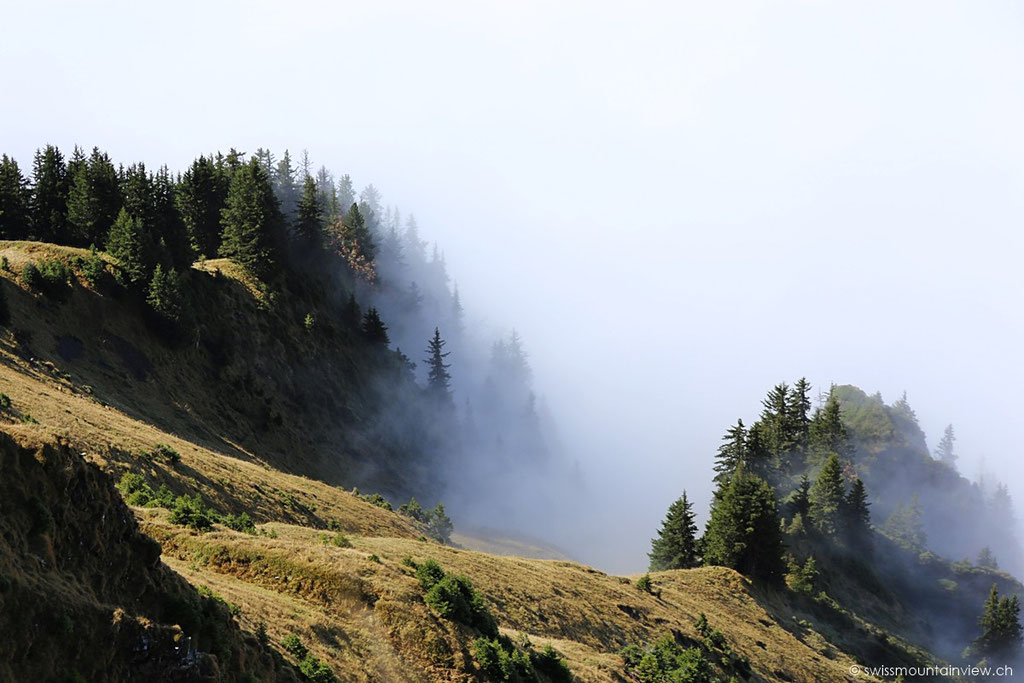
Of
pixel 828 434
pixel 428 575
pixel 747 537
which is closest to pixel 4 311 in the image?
pixel 428 575

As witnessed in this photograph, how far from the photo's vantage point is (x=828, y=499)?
105 metres

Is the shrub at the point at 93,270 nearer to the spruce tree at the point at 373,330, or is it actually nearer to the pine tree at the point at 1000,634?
the spruce tree at the point at 373,330

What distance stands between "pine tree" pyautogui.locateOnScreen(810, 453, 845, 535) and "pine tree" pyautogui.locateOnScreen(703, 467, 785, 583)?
2467 cm

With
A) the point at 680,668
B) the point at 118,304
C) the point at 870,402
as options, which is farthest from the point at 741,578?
the point at 870,402

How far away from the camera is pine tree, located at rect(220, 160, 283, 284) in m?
92.8

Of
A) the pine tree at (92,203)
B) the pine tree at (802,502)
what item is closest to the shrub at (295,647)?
the pine tree at (92,203)

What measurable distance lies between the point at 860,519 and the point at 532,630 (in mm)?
81428

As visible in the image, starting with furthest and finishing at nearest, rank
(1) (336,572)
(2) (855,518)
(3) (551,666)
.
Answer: (2) (855,518)
(3) (551,666)
(1) (336,572)

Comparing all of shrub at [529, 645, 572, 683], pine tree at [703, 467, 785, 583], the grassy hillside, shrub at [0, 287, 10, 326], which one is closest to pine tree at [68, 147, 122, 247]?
the grassy hillside

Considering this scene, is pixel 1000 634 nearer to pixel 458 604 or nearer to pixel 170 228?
pixel 458 604

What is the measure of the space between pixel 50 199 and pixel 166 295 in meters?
20.2

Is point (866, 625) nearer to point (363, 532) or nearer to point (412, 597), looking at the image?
point (363, 532)

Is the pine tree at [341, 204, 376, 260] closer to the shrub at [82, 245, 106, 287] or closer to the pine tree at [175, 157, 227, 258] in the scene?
the pine tree at [175, 157, 227, 258]

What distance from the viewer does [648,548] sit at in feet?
533
